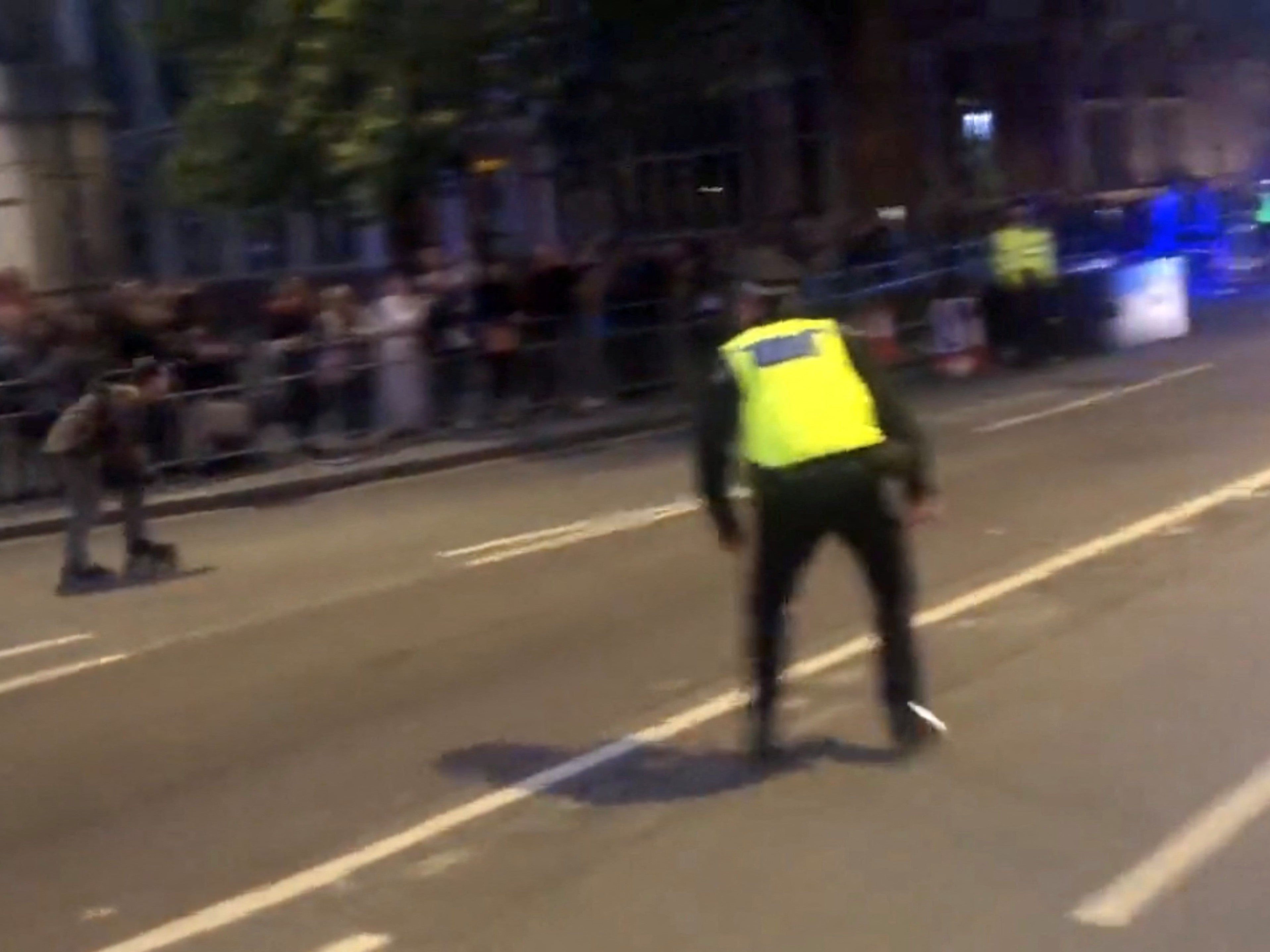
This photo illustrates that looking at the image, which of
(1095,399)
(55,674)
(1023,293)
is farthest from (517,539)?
(1023,293)

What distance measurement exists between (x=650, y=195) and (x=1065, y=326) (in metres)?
10.7

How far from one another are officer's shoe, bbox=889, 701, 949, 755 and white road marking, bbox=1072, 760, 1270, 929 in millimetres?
1116

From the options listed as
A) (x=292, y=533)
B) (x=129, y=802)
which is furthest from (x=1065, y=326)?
(x=129, y=802)

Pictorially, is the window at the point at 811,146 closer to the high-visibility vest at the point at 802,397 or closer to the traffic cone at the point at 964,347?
the traffic cone at the point at 964,347

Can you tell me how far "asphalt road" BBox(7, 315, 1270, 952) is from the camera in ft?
21.6

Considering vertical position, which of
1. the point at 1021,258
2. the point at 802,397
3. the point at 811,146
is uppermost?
the point at 811,146

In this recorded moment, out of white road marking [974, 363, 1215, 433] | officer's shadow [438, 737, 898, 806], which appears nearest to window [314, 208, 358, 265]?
white road marking [974, 363, 1215, 433]

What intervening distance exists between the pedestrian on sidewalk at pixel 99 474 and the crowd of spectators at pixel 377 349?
1.26 m

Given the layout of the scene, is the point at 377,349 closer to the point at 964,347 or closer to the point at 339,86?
the point at 339,86

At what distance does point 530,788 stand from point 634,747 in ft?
2.15

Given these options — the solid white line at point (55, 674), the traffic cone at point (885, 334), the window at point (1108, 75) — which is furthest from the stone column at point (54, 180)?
the window at point (1108, 75)

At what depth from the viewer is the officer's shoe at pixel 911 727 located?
26.7ft

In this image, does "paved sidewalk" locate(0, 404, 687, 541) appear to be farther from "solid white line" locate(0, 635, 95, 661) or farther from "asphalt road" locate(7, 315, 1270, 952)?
"solid white line" locate(0, 635, 95, 661)

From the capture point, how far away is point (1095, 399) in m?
20.4
